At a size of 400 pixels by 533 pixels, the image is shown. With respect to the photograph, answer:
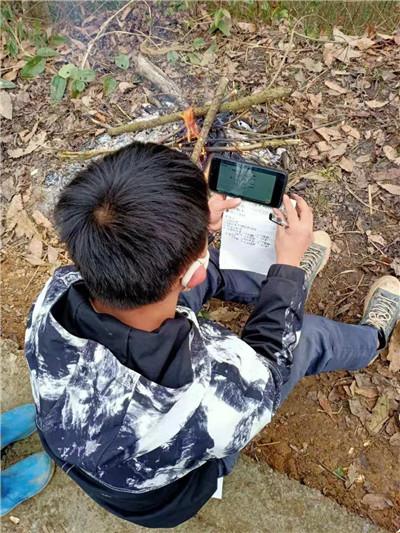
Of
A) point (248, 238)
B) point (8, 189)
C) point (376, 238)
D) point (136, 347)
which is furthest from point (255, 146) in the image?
point (136, 347)

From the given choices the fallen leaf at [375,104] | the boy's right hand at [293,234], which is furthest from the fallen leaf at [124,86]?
the boy's right hand at [293,234]

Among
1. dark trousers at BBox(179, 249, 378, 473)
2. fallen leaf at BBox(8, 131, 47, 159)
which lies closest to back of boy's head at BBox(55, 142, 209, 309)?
dark trousers at BBox(179, 249, 378, 473)

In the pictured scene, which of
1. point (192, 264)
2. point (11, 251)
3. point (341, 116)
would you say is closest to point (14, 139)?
point (11, 251)

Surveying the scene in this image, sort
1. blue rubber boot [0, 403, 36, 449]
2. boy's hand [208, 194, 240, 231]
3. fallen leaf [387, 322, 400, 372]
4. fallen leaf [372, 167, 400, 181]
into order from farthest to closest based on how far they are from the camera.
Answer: fallen leaf [372, 167, 400, 181], fallen leaf [387, 322, 400, 372], blue rubber boot [0, 403, 36, 449], boy's hand [208, 194, 240, 231]

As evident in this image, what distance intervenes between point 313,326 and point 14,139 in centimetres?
269

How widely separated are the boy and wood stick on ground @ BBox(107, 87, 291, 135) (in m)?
2.02

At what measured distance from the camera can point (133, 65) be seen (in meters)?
4.07

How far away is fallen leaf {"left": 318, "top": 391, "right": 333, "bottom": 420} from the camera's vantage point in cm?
283

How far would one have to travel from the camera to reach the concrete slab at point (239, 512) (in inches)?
99.5

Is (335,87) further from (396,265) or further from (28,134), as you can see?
(28,134)

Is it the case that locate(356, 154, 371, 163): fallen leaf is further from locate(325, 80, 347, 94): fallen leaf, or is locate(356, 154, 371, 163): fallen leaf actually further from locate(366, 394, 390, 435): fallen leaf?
locate(366, 394, 390, 435): fallen leaf

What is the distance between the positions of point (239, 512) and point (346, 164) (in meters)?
2.19

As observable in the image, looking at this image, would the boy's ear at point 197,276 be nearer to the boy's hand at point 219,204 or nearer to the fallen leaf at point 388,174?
the boy's hand at point 219,204

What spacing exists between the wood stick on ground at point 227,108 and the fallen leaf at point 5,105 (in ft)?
3.27
